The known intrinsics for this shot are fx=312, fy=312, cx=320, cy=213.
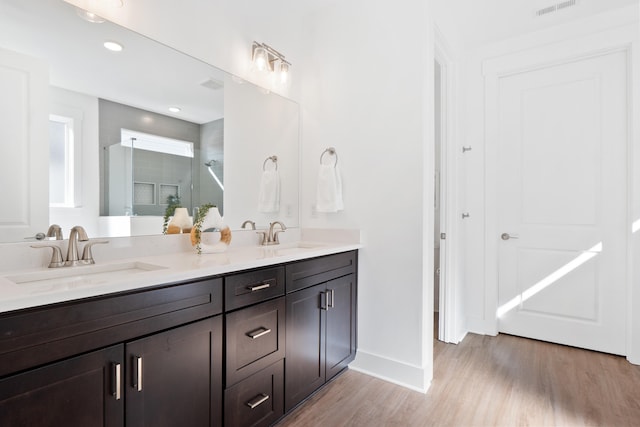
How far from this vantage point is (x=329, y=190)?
227 centimetres

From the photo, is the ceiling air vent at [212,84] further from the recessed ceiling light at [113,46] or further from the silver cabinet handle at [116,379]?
the silver cabinet handle at [116,379]

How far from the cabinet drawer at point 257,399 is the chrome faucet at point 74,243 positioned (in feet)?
2.69

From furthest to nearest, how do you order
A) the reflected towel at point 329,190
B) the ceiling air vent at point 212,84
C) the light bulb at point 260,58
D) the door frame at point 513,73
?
the door frame at point 513,73 → the reflected towel at point 329,190 → the light bulb at point 260,58 → the ceiling air vent at point 212,84

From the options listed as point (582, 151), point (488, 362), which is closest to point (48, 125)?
point (488, 362)

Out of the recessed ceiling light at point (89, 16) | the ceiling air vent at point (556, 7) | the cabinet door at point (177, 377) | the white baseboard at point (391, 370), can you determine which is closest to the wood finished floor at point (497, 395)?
the white baseboard at point (391, 370)

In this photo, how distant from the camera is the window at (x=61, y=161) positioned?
4.25ft

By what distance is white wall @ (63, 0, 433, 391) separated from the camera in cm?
197

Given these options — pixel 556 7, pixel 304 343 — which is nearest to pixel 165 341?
pixel 304 343

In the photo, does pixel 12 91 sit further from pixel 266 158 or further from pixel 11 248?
pixel 266 158

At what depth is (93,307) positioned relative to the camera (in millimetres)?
923

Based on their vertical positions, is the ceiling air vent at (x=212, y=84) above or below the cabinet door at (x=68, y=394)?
above

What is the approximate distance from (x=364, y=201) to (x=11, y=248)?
1.82 metres

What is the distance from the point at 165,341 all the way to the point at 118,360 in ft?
Answer: 0.49

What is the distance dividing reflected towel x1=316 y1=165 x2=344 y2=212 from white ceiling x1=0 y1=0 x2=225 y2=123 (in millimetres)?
846
